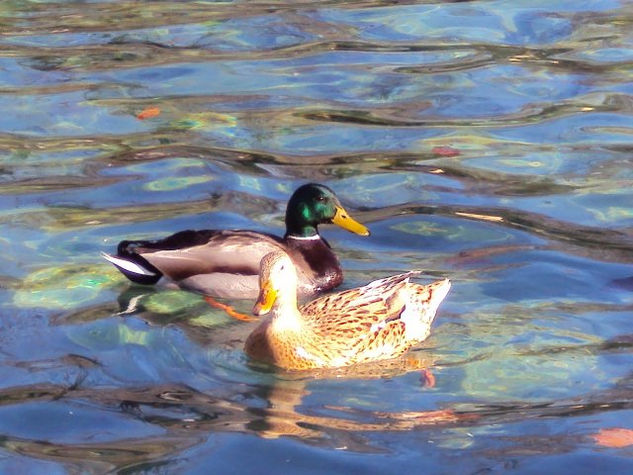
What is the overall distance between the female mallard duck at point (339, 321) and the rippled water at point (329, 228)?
14cm

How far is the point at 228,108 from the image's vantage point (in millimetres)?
12383

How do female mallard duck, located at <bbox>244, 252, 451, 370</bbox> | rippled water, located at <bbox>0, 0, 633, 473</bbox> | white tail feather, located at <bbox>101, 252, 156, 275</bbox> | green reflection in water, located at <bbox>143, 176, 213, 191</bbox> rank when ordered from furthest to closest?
green reflection in water, located at <bbox>143, 176, 213, 191</bbox> → white tail feather, located at <bbox>101, 252, 156, 275</bbox> → female mallard duck, located at <bbox>244, 252, 451, 370</bbox> → rippled water, located at <bbox>0, 0, 633, 473</bbox>

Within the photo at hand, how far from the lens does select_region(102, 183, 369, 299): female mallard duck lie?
29.9 feet

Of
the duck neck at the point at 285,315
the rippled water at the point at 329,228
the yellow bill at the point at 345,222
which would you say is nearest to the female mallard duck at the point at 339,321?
the duck neck at the point at 285,315

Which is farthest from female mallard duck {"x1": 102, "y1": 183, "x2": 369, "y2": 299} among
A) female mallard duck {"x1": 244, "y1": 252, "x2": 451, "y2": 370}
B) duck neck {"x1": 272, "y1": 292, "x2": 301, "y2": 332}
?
duck neck {"x1": 272, "y1": 292, "x2": 301, "y2": 332}

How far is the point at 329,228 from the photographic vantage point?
34.2ft

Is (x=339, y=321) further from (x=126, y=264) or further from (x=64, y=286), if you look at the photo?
(x=64, y=286)

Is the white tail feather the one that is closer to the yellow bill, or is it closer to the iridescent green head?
the iridescent green head

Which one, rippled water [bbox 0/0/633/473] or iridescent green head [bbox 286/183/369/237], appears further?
iridescent green head [bbox 286/183/369/237]

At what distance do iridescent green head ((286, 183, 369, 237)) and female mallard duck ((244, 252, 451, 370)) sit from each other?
113cm

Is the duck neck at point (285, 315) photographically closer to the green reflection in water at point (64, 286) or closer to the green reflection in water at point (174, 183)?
the green reflection in water at point (64, 286)

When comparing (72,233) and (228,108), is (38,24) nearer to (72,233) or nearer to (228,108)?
(228,108)

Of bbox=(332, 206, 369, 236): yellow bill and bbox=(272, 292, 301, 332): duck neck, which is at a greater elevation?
bbox=(332, 206, 369, 236): yellow bill

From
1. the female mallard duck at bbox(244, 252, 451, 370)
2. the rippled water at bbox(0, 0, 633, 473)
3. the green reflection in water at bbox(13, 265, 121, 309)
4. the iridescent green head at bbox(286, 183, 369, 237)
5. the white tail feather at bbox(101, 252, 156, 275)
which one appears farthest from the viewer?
the iridescent green head at bbox(286, 183, 369, 237)
